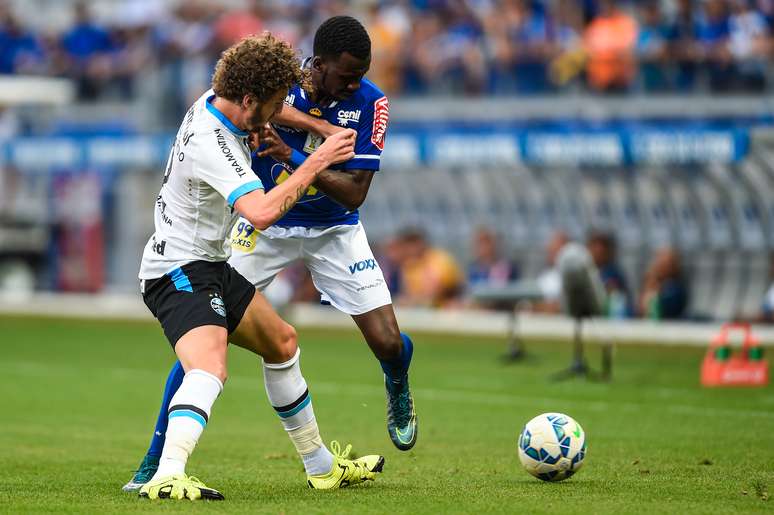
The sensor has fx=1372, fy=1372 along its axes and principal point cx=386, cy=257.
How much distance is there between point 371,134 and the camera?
26.9 ft

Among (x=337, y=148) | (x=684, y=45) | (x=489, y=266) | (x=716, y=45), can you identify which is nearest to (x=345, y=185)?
(x=337, y=148)

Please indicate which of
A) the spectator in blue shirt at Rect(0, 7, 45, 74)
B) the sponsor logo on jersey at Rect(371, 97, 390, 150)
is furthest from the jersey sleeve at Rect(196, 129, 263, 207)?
the spectator in blue shirt at Rect(0, 7, 45, 74)

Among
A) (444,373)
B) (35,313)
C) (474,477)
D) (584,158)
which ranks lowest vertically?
(35,313)

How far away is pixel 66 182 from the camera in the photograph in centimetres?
2564

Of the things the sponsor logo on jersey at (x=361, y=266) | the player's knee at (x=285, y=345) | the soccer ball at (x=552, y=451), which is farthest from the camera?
the sponsor logo on jersey at (x=361, y=266)

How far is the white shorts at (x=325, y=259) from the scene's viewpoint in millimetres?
8383

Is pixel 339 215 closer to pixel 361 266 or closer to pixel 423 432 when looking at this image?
pixel 361 266

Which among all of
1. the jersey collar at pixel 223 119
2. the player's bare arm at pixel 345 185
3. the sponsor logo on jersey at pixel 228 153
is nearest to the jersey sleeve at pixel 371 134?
the player's bare arm at pixel 345 185

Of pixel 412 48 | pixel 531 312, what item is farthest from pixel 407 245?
pixel 412 48

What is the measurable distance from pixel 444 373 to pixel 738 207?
4.67 metres

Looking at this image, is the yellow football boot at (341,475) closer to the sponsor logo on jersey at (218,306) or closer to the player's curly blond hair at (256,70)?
the sponsor logo on jersey at (218,306)

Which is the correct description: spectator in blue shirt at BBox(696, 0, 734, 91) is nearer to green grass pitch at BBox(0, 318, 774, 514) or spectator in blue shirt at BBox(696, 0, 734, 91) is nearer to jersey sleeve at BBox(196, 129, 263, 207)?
green grass pitch at BBox(0, 318, 774, 514)

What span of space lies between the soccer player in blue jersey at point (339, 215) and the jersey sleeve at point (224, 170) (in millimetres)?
773

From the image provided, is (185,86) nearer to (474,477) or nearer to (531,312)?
(531,312)
